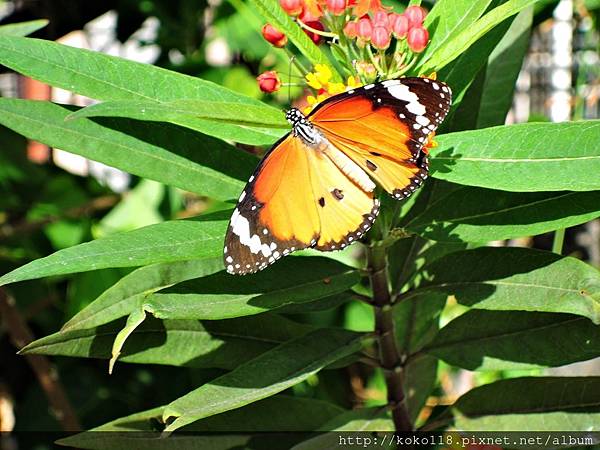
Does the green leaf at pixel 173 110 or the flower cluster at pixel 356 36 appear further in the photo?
the flower cluster at pixel 356 36

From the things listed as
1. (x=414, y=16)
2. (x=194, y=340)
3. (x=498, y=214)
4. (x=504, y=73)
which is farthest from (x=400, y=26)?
(x=194, y=340)

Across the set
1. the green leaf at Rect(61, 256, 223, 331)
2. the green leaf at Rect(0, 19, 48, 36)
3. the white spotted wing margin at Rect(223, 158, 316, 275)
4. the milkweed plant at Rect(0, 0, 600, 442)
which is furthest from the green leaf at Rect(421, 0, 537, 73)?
the green leaf at Rect(0, 19, 48, 36)

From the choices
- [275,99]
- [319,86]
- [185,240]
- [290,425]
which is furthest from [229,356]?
[275,99]

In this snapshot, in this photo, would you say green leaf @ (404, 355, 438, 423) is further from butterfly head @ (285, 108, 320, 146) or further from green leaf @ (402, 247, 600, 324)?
butterfly head @ (285, 108, 320, 146)

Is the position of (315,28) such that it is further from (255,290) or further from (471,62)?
(255,290)

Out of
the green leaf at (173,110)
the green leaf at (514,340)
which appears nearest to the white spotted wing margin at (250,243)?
the green leaf at (173,110)

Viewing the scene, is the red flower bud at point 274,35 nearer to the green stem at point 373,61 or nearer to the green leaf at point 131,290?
the green stem at point 373,61

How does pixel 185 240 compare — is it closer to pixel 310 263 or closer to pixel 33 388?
pixel 310 263
